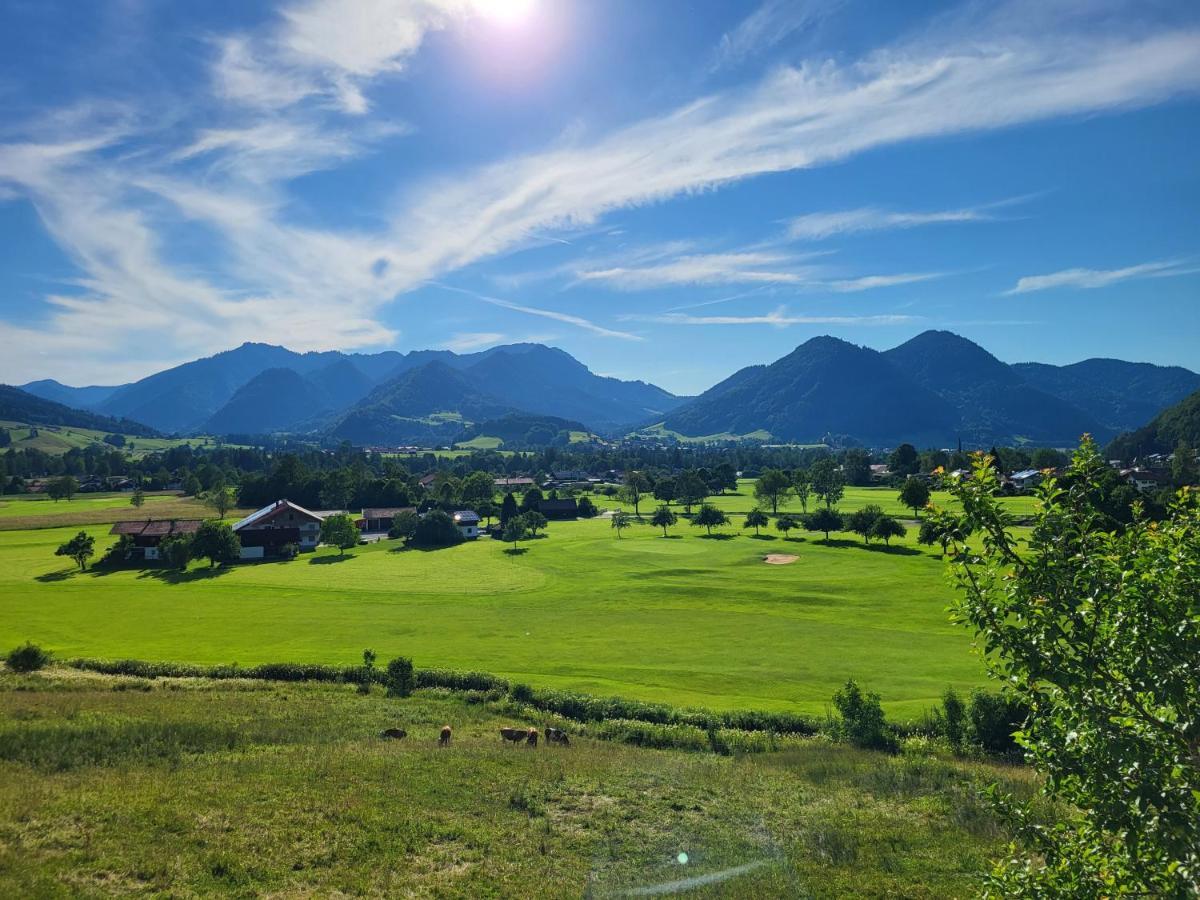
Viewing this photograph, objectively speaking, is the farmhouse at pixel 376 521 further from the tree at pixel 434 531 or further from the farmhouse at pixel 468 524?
the tree at pixel 434 531

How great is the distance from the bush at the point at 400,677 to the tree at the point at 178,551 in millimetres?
69148

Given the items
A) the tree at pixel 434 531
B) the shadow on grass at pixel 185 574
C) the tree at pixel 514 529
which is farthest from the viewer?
the tree at pixel 434 531

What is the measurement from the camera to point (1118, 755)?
28.2 feet

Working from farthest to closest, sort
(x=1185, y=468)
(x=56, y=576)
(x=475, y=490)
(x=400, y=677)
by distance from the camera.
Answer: (x=475, y=490) → (x=1185, y=468) → (x=56, y=576) → (x=400, y=677)

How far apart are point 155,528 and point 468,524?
2058 inches

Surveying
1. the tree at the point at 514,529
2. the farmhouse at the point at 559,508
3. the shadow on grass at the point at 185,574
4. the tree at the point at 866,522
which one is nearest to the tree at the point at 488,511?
the farmhouse at the point at 559,508

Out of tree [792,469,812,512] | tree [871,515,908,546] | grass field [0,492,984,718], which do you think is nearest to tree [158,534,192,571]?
grass field [0,492,984,718]

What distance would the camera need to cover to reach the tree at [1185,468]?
5768 inches

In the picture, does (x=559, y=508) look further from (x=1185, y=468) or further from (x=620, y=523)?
(x=1185, y=468)

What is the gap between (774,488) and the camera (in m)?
152

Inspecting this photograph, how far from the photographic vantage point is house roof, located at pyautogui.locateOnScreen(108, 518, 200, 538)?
103188 mm

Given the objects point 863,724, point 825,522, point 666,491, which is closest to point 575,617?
point 863,724

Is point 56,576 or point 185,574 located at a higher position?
point 56,576

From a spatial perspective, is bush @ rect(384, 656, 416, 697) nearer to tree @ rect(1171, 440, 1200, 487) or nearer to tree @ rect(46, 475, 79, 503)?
tree @ rect(1171, 440, 1200, 487)
